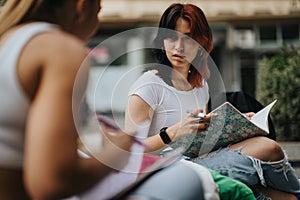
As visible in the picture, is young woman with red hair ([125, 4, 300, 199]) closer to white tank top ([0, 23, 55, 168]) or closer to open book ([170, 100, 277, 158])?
open book ([170, 100, 277, 158])

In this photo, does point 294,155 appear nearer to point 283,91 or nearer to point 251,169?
point 283,91

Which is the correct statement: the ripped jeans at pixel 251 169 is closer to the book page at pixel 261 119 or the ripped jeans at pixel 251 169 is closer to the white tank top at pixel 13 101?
the book page at pixel 261 119

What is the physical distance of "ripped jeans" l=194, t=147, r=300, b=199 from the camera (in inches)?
83.9

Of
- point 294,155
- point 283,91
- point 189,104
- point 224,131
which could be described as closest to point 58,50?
point 224,131

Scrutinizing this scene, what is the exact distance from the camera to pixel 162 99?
7.59ft

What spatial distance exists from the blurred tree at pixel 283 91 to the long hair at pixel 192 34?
3248 millimetres

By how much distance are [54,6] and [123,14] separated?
16.4 metres

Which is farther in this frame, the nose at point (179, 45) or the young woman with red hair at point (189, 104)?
the nose at point (179, 45)

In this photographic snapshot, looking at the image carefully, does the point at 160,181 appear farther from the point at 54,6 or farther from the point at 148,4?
the point at 148,4

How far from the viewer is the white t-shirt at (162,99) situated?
227 centimetres

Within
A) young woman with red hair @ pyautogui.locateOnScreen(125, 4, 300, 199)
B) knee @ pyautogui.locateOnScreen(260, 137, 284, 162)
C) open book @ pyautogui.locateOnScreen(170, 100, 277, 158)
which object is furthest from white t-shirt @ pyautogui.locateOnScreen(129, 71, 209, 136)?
knee @ pyautogui.locateOnScreen(260, 137, 284, 162)

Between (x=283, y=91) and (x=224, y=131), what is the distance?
147 inches

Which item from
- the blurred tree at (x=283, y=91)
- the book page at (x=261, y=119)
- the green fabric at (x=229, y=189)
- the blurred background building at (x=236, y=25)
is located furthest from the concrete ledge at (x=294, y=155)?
the blurred background building at (x=236, y=25)

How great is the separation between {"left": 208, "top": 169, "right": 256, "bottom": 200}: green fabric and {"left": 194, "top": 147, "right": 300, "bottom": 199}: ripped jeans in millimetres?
420
